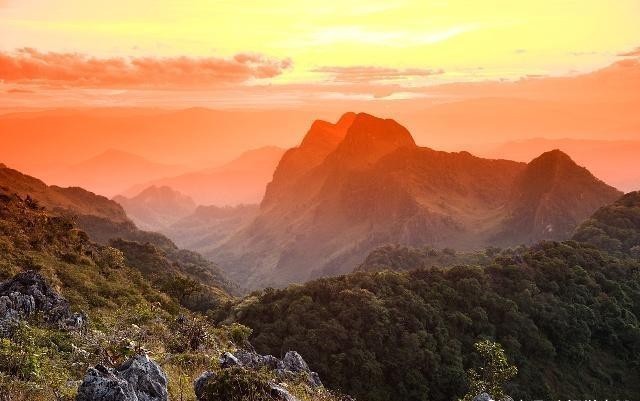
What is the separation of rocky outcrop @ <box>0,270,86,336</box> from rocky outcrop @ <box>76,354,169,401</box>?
20.0 metres

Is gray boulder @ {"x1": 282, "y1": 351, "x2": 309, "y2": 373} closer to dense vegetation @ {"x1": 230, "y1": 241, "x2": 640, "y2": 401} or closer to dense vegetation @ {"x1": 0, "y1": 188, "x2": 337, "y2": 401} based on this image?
dense vegetation @ {"x1": 0, "y1": 188, "x2": 337, "y2": 401}

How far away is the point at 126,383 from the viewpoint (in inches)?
758

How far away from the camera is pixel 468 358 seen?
99.1m

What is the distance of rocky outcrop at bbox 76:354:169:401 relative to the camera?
733 inches

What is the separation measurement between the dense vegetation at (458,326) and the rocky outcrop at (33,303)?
52077 mm

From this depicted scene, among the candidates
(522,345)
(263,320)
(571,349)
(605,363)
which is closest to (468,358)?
(522,345)

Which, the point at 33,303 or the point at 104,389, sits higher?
the point at 104,389

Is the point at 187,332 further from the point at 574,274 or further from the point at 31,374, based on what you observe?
the point at 574,274

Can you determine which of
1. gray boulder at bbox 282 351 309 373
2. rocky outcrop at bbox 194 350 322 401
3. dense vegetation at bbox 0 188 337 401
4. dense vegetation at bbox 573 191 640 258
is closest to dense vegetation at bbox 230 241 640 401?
dense vegetation at bbox 0 188 337 401

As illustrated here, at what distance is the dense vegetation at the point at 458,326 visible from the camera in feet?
301

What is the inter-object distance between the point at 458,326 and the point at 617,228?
107057mm

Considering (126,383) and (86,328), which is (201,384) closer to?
(126,383)

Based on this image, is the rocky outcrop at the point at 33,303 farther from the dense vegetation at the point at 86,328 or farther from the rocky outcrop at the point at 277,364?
the rocky outcrop at the point at 277,364

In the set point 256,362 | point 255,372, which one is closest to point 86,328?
point 256,362
